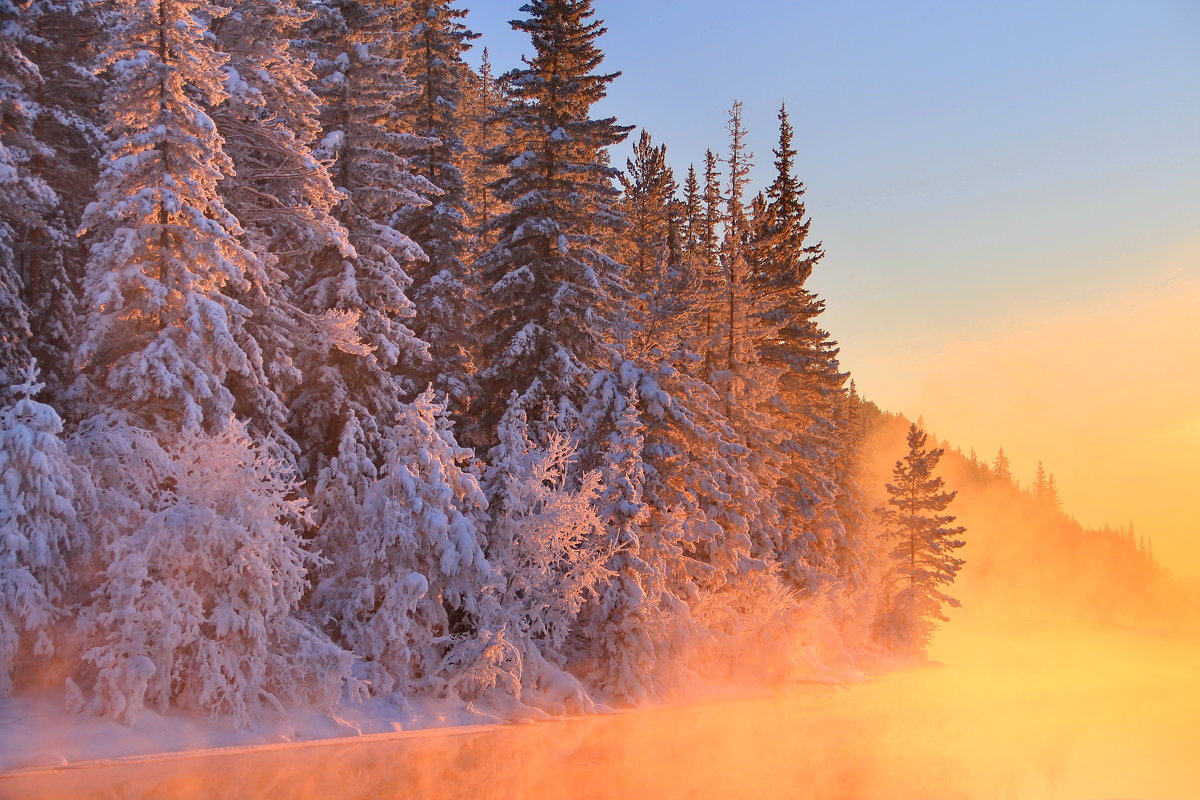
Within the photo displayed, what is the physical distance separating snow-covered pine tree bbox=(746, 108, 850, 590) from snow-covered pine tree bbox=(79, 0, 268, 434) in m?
20.5

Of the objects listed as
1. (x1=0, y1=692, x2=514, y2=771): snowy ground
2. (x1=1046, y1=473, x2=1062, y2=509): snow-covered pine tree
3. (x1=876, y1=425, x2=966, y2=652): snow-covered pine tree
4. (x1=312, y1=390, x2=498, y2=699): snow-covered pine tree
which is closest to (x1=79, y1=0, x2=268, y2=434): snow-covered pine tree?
(x1=312, y1=390, x2=498, y2=699): snow-covered pine tree

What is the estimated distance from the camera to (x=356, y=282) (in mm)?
21438

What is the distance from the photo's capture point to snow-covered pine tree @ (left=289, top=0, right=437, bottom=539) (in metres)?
20.4

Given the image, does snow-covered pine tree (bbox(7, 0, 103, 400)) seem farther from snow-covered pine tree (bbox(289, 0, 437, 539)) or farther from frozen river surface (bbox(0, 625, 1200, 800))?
frozen river surface (bbox(0, 625, 1200, 800))

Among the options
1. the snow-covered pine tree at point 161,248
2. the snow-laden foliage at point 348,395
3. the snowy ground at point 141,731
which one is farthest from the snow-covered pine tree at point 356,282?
the snowy ground at point 141,731

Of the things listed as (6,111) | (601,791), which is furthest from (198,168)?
(601,791)

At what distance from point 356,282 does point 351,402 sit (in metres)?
3.19

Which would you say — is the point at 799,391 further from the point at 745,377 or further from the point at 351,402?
the point at 351,402

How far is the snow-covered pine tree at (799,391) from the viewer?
34094 mm

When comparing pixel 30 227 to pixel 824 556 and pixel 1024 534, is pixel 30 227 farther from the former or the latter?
pixel 1024 534

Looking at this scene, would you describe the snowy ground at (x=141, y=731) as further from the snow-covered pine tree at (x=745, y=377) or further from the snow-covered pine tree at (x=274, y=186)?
the snow-covered pine tree at (x=745, y=377)

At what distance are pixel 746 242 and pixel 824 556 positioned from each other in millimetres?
14961

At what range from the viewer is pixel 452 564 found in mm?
19469

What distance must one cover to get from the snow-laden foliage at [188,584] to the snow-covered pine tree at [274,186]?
241cm
